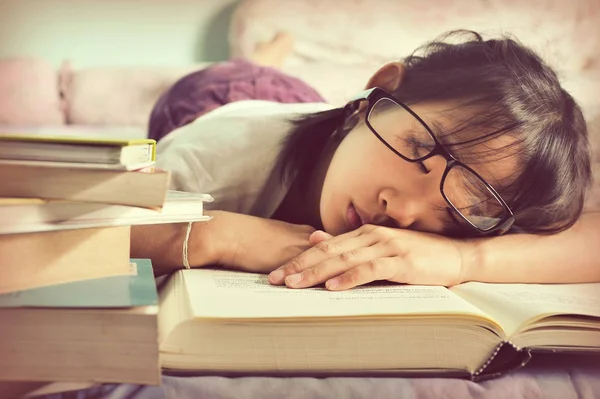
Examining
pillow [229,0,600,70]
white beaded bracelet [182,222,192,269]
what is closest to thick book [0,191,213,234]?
white beaded bracelet [182,222,192,269]

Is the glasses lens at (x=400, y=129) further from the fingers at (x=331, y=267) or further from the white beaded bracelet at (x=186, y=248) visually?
the white beaded bracelet at (x=186, y=248)

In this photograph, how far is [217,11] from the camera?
6.39ft

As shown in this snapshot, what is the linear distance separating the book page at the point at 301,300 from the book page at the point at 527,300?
0.14 ft

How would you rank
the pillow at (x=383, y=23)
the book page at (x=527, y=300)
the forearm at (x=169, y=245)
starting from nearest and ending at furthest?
the book page at (x=527, y=300) → the forearm at (x=169, y=245) → the pillow at (x=383, y=23)

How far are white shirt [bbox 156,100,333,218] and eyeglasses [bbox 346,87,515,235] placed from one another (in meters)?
0.24

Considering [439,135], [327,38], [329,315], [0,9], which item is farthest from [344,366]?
[0,9]

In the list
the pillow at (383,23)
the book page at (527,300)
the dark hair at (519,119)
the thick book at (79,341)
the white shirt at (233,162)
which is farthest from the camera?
the pillow at (383,23)

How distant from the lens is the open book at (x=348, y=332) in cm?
44

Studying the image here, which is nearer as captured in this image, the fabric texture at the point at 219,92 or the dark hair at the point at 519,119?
the dark hair at the point at 519,119

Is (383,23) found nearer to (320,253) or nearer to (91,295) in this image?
(320,253)

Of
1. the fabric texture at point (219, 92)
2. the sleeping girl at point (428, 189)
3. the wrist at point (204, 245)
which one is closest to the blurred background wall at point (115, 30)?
the fabric texture at point (219, 92)

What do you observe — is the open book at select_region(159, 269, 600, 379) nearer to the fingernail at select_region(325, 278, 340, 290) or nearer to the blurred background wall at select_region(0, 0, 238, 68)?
the fingernail at select_region(325, 278, 340, 290)

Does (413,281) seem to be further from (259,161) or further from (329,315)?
(259,161)

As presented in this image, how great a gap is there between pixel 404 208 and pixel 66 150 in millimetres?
421
